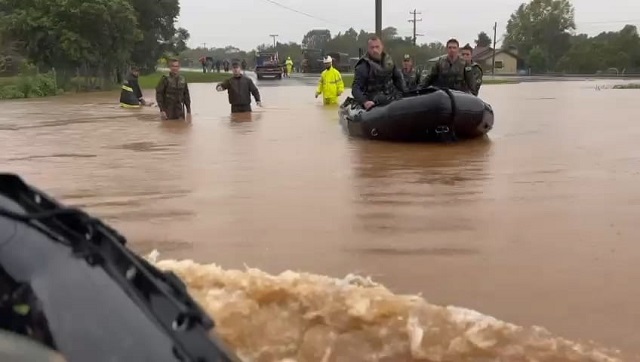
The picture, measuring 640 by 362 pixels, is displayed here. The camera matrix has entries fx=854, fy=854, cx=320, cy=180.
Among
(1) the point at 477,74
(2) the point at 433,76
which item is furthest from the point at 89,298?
(1) the point at 477,74

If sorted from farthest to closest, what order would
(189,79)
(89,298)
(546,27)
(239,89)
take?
1. (546,27)
2. (189,79)
3. (239,89)
4. (89,298)

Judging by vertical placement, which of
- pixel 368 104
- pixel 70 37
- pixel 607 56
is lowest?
pixel 607 56

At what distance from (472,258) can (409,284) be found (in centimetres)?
62

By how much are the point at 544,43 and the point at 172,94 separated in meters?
83.7

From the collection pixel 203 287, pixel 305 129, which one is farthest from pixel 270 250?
pixel 305 129

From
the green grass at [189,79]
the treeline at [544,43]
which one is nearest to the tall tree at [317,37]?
the treeline at [544,43]

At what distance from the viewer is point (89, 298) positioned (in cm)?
198

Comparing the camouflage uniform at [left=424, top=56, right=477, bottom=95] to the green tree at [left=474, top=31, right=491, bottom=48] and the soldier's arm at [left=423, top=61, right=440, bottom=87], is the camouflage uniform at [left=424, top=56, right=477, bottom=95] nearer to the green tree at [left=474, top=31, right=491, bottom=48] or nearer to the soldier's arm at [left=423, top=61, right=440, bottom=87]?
the soldier's arm at [left=423, top=61, right=440, bottom=87]

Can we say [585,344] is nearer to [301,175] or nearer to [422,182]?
[422,182]

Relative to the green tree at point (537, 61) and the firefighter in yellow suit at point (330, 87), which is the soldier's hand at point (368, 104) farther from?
the green tree at point (537, 61)

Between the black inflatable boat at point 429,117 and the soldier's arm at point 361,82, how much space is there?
337 millimetres

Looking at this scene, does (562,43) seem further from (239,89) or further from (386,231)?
(386,231)

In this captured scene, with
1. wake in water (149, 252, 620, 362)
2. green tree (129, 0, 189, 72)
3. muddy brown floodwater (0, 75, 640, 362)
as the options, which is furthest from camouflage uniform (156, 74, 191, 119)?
green tree (129, 0, 189, 72)

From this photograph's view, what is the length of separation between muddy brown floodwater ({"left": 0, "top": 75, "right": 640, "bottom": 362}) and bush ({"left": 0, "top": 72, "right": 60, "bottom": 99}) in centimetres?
1955
